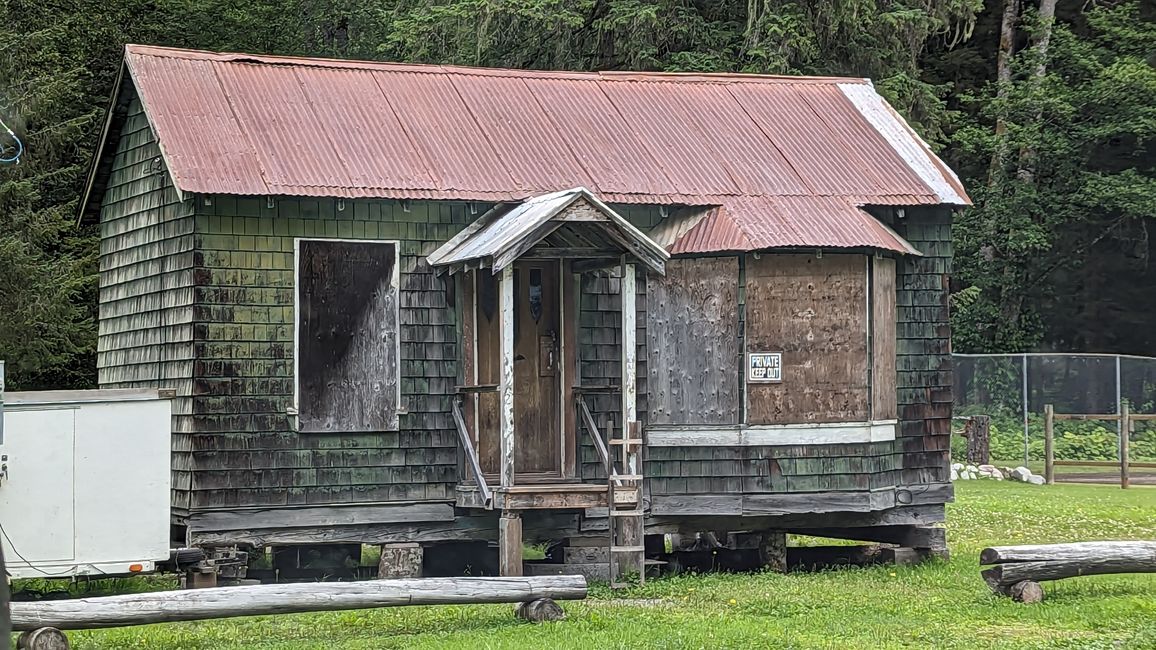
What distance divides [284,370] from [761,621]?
506 cm

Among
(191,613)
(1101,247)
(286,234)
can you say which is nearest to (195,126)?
(286,234)

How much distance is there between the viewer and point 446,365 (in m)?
14.1

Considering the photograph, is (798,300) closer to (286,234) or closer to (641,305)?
(641,305)

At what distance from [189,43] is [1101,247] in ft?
68.8

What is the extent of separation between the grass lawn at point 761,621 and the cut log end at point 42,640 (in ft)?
2.78

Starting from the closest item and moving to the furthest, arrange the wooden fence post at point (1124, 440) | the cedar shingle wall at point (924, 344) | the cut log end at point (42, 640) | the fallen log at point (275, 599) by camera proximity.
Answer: the cut log end at point (42, 640) < the fallen log at point (275, 599) < the cedar shingle wall at point (924, 344) < the wooden fence post at point (1124, 440)

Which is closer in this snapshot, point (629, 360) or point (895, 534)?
point (629, 360)

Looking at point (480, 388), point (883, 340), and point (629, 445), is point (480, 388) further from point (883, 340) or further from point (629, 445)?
point (883, 340)

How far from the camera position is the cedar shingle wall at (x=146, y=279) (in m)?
13.4

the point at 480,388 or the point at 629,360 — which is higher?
the point at 629,360

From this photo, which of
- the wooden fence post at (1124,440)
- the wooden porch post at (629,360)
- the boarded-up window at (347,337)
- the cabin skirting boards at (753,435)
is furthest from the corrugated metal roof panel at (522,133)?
the wooden fence post at (1124,440)

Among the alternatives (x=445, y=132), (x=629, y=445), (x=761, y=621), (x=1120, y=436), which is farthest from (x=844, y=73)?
(x=761, y=621)

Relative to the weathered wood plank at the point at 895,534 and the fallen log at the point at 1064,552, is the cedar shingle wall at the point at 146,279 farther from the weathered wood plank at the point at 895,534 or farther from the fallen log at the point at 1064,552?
the fallen log at the point at 1064,552

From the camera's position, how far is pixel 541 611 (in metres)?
10.8
